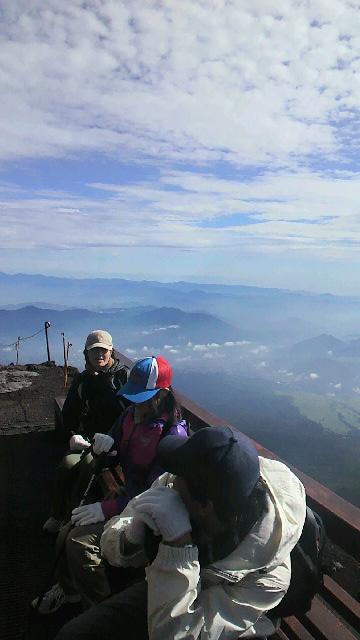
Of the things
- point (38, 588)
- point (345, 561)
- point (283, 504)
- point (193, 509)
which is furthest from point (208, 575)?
point (345, 561)

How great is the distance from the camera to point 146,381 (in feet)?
10.6

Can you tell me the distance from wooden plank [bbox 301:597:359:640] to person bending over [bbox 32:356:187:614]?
1201 mm

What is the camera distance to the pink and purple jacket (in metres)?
3.09

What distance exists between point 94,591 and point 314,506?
1.43 meters

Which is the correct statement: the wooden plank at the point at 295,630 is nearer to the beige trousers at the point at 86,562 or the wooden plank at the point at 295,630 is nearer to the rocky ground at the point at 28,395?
the beige trousers at the point at 86,562

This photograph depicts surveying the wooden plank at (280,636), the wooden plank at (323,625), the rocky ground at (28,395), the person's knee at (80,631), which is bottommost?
the rocky ground at (28,395)

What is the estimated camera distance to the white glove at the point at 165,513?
1.78 metres

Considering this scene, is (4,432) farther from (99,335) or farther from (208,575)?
(208,575)

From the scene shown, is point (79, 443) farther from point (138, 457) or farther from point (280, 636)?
point (280, 636)

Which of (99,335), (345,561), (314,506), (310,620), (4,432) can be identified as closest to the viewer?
(310,620)

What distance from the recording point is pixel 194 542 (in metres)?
1.88

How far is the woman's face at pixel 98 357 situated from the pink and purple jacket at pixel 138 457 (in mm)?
1253

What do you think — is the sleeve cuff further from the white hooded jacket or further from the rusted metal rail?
the rusted metal rail

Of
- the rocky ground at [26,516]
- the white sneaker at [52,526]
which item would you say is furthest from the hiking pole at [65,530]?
the white sneaker at [52,526]
